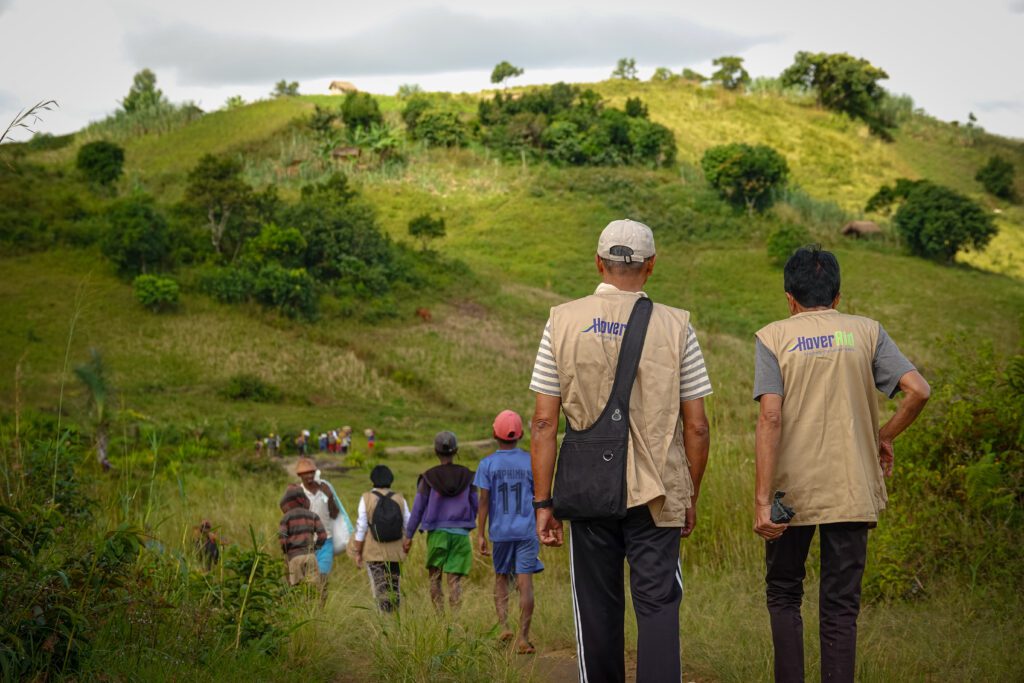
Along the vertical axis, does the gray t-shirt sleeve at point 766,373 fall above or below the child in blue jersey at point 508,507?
above

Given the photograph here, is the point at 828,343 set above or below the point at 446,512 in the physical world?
above

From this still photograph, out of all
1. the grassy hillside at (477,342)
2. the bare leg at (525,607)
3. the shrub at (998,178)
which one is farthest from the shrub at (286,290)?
the shrub at (998,178)

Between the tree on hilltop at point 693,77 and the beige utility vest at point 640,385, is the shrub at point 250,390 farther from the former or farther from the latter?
the tree on hilltop at point 693,77

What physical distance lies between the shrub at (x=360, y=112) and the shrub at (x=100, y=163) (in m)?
17.3

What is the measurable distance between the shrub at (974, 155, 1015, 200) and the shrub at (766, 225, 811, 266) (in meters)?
24.4

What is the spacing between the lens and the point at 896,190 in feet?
190

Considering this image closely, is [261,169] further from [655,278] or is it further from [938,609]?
[938,609]

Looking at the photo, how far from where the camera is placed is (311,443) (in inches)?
840

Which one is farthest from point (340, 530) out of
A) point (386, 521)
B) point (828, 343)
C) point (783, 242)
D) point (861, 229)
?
point (861, 229)

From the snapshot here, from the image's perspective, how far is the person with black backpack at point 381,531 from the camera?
6.59m

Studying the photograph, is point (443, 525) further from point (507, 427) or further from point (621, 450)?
point (621, 450)

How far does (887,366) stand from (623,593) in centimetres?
131

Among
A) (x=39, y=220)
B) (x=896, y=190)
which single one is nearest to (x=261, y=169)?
(x=39, y=220)

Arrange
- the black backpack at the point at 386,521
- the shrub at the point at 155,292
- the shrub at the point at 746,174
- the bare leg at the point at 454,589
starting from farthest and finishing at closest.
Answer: the shrub at the point at 746,174, the shrub at the point at 155,292, the black backpack at the point at 386,521, the bare leg at the point at 454,589
